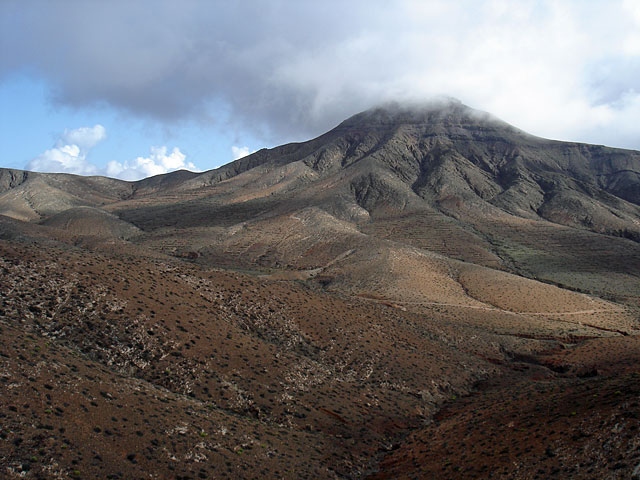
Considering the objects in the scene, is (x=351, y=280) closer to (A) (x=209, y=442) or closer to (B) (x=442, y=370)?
(B) (x=442, y=370)

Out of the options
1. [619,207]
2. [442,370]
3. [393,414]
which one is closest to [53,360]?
[393,414]

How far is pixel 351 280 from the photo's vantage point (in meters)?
74.7

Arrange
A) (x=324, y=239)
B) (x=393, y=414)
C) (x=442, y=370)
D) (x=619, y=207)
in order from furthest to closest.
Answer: (x=619, y=207)
(x=324, y=239)
(x=442, y=370)
(x=393, y=414)

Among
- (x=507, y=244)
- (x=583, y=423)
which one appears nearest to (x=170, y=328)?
(x=583, y=423)

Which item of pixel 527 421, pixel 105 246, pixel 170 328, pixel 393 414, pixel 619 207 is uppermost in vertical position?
pixel 619 207

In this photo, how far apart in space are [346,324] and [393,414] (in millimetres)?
11918

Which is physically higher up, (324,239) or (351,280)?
(324,239)

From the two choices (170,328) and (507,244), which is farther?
(507,244)

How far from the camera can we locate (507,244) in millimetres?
119375

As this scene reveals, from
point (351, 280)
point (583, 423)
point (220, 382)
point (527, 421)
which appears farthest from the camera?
point (351, 280)

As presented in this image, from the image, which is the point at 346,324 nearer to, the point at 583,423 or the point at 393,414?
the point at 393,414

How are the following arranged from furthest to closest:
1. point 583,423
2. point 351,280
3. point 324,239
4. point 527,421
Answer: point 324,239
point 351,280
point 527,421
point 583,423

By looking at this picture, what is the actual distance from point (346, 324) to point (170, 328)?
16028 millimetres

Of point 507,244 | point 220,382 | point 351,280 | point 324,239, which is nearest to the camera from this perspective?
point 220,382
